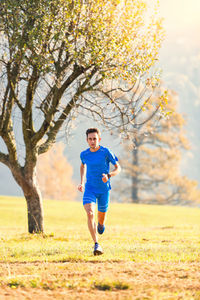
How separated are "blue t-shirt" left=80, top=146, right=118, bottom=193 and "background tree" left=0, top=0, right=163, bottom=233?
15.9 feet

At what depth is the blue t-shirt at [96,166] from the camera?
8.78 m

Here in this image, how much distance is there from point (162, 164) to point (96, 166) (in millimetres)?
42833

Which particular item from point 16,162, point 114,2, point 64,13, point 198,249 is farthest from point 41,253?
point 114,2

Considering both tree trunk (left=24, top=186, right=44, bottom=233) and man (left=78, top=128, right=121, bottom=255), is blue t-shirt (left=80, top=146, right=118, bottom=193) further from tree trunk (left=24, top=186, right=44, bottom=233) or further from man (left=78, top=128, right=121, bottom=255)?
→ tree trunk (left=24, top=186, right=44, bottom=233)

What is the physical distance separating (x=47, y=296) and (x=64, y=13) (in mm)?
9641

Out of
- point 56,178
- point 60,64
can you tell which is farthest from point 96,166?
point 56,178

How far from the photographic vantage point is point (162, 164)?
5103 centimetres

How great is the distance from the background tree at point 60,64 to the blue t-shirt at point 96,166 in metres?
4.84

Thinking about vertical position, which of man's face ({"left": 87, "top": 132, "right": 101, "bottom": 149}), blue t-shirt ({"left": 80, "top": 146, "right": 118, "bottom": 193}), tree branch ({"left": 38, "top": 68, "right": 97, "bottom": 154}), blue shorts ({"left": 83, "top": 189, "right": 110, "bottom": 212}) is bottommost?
blue shorts ({"left": 83, "top": 189, "right": 110, "bottom": 212})

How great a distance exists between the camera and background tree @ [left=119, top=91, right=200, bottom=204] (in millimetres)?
49344

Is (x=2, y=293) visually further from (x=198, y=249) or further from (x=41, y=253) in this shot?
(x=198, y=249)

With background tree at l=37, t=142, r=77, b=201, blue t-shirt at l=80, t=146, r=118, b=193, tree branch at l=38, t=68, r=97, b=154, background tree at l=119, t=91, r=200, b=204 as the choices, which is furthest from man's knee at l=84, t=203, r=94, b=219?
background tree at l=37, t=142, r=77, b=201

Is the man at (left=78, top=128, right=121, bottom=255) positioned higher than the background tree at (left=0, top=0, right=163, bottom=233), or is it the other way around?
the background tree at (left=0, top=0, right=163, bottom=233)

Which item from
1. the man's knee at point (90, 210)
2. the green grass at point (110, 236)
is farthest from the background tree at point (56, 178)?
the man's knee at point (90, 210)
